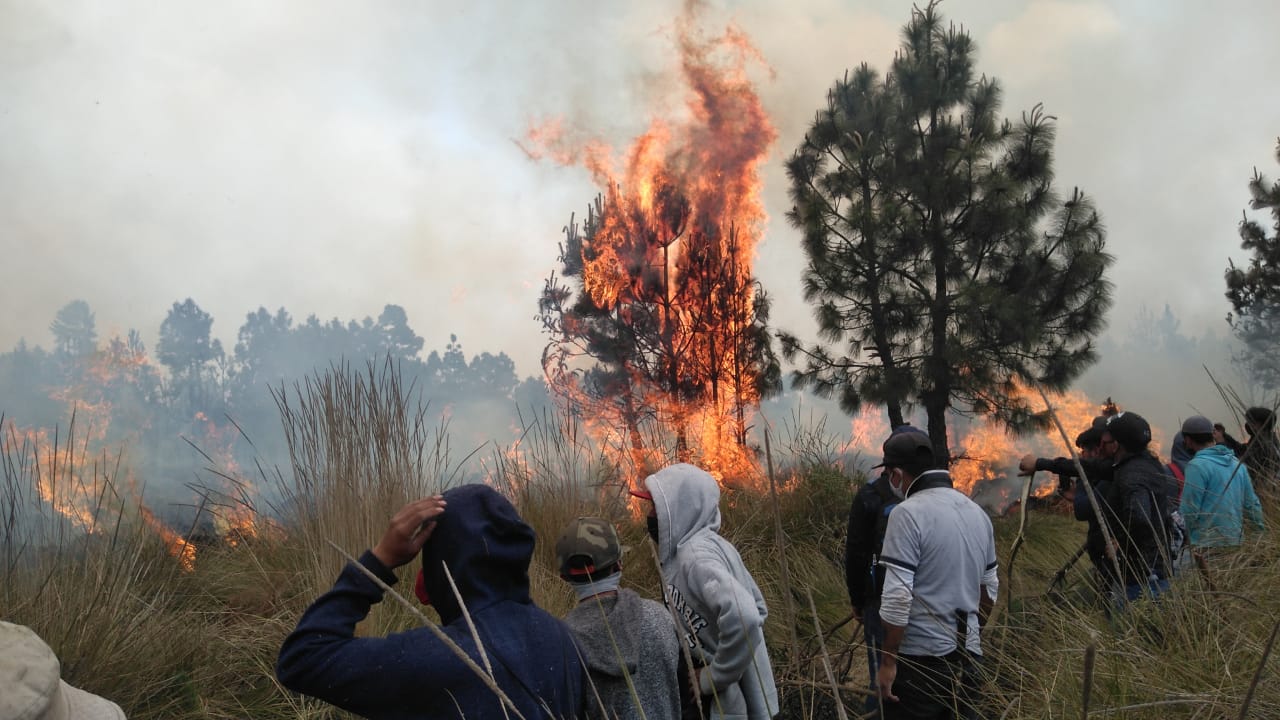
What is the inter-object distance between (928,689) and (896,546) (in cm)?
57

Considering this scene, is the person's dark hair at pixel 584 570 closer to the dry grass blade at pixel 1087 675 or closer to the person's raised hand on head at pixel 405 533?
the person's raised hand on head at pixel 405 533

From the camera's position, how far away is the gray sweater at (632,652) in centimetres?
239

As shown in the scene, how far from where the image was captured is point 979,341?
15320 millimetres

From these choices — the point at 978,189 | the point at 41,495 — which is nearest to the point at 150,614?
the point at 41,495

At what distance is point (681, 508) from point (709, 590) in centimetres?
31

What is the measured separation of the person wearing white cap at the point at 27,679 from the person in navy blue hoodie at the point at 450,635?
425 mm

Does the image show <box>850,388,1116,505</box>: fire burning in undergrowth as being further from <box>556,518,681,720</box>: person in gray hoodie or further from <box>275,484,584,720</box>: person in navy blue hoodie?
<box>275,484,584,720</box>: person in navy blue hoodie

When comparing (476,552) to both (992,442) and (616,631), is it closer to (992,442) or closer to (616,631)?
(616,631)

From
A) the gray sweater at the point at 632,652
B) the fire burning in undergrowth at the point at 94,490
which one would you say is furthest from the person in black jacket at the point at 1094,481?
→ the fire burning in undergrowth at the point at 94,490

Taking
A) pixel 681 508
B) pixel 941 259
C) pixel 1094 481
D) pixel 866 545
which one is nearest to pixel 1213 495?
pixel 1094 481

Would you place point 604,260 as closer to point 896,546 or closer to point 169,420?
point 896,546

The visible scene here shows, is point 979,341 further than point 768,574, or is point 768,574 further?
point 979,341

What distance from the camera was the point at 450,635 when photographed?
1766 millimetres

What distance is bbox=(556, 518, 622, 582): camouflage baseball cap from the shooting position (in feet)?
8.38
